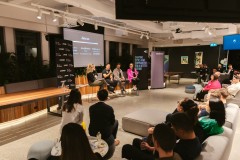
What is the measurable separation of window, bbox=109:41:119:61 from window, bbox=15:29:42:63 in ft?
13.0

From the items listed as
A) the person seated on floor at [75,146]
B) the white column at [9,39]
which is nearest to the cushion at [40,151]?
the person seated on floor at [75,146]

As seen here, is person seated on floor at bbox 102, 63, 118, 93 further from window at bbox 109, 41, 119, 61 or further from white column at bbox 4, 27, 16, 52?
white column at bbox 4, 27, 16, 52

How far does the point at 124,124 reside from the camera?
400cm

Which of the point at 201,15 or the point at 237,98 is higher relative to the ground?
the point at 201,15

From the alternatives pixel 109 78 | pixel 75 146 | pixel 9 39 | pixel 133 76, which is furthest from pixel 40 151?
pixel 133 76

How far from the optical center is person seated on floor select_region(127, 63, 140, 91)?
8406 millimetres

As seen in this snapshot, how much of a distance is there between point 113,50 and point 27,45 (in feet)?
16.0

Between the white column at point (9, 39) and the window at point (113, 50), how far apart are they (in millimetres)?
4833

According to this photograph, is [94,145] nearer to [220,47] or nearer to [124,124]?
[124,124]

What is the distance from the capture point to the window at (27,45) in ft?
19.4

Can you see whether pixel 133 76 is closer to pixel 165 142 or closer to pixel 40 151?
pixel 40 151

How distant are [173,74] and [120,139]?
29.8 ft

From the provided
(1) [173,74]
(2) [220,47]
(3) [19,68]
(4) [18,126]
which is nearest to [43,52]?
(3) [19,68]

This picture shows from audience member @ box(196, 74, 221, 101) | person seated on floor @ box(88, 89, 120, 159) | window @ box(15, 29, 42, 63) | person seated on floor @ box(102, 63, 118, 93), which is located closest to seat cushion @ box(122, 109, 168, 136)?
person seated on floor @ box(88, 89, 120, 159)
